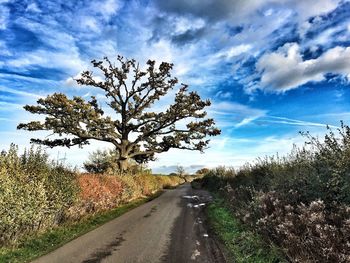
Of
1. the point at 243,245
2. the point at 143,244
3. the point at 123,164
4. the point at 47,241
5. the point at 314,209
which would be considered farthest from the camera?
the point at 123,164

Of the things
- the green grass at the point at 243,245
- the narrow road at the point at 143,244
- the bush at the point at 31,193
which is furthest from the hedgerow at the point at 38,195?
the green grass at the point at 243,245

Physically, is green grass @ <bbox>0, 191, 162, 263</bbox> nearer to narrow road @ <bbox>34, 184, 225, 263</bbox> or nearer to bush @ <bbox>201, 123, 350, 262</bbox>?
narrow road @ <bbox>34, 184, 225, 263</bbox>

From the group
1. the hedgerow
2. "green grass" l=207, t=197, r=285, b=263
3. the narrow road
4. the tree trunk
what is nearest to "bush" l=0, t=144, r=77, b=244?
the hedgerow

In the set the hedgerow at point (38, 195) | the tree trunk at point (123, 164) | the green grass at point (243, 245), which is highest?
the tree trunk at point (123, 164)

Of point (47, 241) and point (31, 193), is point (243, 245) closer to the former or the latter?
point (47, 241)

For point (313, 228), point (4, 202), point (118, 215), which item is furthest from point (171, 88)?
point (313, 228)

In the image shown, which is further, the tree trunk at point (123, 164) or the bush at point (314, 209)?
the tree trunk at point (123, 164)

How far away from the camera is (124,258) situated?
33.3ft

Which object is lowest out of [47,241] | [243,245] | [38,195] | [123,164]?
[243,245]

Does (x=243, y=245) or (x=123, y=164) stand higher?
(x=123, y=164)

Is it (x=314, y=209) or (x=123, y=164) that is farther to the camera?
(x=123, y=164)

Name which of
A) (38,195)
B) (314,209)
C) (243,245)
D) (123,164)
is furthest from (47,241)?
(123,164)

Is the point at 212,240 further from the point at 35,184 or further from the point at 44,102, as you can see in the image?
the point at 44,102

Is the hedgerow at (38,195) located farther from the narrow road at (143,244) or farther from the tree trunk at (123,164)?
the tree trunk at (123,164)
